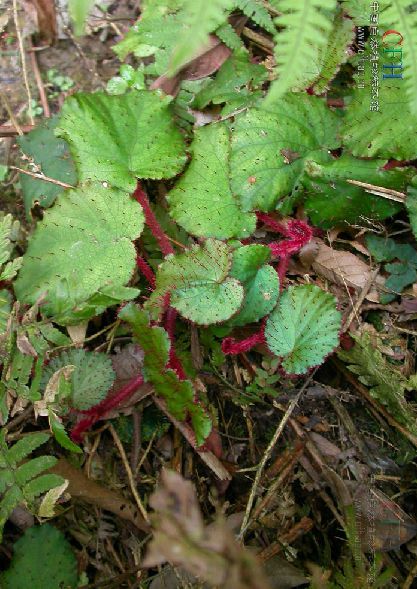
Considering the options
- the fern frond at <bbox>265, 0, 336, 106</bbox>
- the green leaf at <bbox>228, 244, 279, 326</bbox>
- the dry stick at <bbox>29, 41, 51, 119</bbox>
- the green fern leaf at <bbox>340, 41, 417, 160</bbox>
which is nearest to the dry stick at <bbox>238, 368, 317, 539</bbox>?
the green leaf at <bbox>228, 244, 279, 326</bbox>

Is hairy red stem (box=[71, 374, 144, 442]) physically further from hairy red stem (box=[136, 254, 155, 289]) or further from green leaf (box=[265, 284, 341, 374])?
green leaf (box=[265, 284, 341, 374])

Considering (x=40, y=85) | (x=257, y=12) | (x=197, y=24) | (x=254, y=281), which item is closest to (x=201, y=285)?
(x=254, y=281)

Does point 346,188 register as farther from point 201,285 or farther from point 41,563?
point 41,563

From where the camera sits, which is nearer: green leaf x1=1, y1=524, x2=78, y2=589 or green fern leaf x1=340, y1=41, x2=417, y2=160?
green leaf x1=1, y1=524, x2=78, y2=589

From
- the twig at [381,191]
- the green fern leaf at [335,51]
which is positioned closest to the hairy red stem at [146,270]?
the twig at [381,191]

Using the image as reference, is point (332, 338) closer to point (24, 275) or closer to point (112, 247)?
point (112, 247)

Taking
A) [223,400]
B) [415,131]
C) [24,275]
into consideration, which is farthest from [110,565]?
[415,131]
